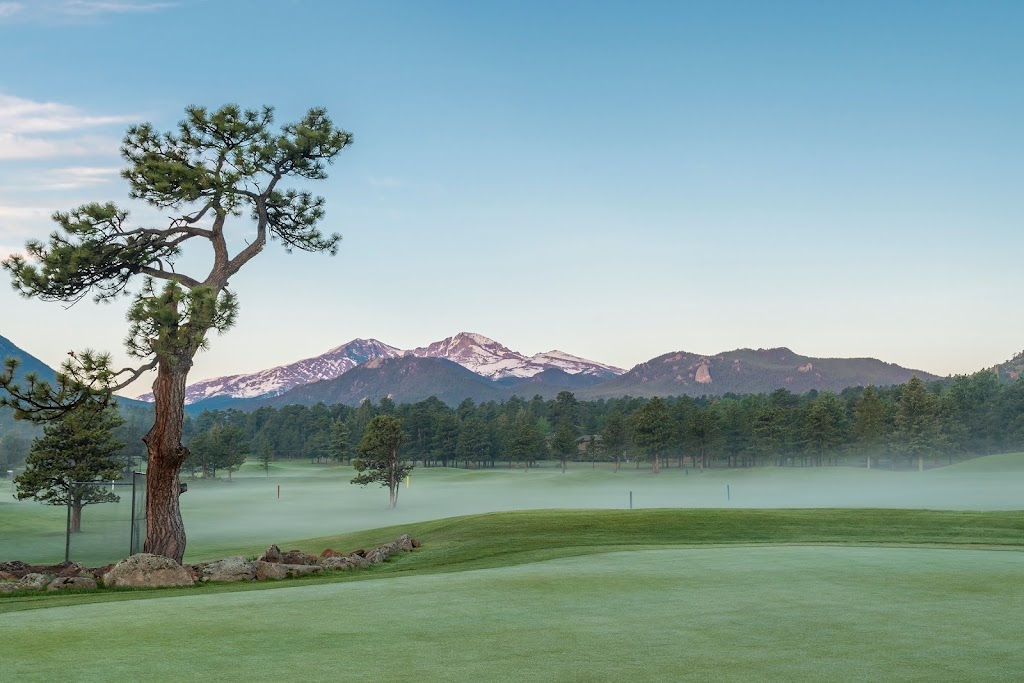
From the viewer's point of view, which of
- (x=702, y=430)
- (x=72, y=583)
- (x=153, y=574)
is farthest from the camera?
(x=702, y=430)

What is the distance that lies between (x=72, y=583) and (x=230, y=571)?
3.11m

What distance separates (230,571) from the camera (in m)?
18.6

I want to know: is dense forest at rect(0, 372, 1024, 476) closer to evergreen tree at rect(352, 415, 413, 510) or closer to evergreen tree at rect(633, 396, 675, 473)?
evergreen tree at rect(633, 396, 675, 473)

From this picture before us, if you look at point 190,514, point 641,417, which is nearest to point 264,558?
point 190,514

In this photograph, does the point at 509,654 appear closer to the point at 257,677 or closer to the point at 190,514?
the point at 257,677

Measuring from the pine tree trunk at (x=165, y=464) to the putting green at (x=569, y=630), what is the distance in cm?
889

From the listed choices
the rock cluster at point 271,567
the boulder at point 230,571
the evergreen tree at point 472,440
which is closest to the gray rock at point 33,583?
the rock cluster at point 271,567

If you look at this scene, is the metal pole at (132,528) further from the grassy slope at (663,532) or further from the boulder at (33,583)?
the grassy slope at (663,532)

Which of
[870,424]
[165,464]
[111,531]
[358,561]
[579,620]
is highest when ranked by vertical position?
[870,424]

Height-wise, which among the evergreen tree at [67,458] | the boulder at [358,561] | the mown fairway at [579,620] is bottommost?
the boulder at [358,561]

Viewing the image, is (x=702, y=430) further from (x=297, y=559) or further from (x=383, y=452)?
(x=297, y=559)

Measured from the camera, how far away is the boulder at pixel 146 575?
17719 millimetres

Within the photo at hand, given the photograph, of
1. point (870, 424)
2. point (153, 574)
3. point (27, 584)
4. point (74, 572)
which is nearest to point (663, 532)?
point (153, 574)

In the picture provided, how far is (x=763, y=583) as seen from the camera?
44.7 feet
